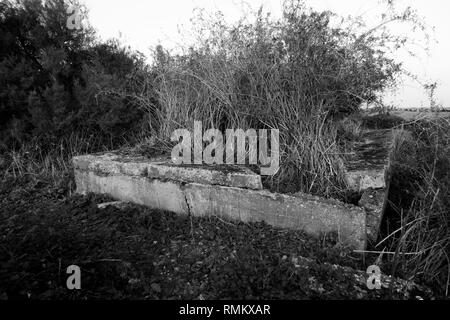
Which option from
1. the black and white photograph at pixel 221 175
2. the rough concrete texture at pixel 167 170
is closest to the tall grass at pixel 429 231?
the black and white photograph at pixel 221 175

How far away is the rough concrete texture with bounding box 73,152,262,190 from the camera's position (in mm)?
2377

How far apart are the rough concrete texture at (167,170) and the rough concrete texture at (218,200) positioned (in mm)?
10

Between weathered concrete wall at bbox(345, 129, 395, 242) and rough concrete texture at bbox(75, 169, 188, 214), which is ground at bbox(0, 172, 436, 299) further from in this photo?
weathered concrete wall at bbox(345, 129, 395, 242)

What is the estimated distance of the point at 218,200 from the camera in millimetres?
2469

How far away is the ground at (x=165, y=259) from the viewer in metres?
1.61

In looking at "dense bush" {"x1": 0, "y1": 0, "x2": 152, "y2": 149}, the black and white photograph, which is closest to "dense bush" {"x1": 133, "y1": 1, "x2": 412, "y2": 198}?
the black and white photograph

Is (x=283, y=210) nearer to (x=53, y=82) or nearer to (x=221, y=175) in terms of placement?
(x=221, y=175)

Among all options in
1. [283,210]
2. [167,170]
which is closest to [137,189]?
A: [167,170]

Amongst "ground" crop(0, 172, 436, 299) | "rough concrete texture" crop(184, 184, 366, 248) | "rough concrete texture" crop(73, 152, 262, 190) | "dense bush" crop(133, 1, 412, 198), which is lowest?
"ground" crop(0, 172, 436, 299)

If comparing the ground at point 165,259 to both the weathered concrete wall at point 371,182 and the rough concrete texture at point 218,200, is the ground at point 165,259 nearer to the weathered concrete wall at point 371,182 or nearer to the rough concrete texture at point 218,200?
the rough concrete texture at point 218,200

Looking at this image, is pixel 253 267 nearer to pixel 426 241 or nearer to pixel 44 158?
pixel 426 241

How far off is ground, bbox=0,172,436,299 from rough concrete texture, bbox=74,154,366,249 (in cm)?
10

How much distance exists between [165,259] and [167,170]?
2.90ft

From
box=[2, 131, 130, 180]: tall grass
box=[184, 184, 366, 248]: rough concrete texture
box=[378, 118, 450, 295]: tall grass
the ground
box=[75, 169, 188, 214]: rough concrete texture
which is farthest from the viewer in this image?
box=[2, 131, 130, 180]: tall grass
